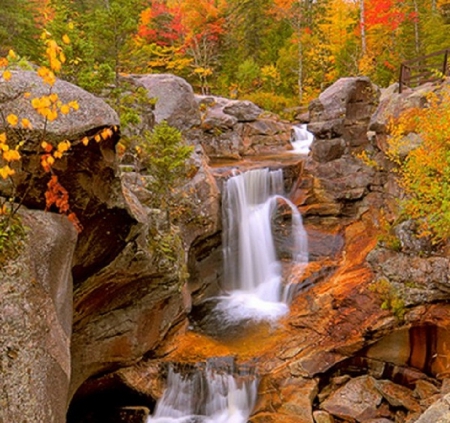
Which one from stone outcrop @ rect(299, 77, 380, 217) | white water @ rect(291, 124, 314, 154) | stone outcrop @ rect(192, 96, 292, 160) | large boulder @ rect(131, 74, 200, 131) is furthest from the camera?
white water @ rect(291, 124, 314, 154)

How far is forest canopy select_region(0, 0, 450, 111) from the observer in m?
25.3

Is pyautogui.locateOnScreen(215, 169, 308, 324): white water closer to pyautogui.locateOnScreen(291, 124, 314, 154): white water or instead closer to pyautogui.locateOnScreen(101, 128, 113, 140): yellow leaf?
pyautogui.locateOnScreen(291, 124, 314, 154): white water

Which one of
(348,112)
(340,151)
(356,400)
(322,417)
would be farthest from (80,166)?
(348,112)

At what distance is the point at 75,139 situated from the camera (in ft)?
20.0

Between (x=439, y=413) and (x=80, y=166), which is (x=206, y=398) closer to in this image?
(x=439, y=413)

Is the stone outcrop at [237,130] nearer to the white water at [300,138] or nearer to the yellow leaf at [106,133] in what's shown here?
the white water at [300,138]

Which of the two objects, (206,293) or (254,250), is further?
(254,250)

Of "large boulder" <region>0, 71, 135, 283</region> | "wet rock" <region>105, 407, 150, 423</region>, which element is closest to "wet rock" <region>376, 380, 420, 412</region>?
"wet rock" <region>105, 407, 150, 423</region>

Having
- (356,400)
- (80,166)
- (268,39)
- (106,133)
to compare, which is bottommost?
(356,400)

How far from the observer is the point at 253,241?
17.7 m

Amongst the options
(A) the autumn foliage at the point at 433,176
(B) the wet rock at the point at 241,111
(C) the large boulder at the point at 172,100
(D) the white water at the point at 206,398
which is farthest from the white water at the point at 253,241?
(B) the wet rock at the point at 241,111

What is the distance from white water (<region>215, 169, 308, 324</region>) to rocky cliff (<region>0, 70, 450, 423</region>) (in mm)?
581

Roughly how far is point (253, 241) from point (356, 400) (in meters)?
8.37

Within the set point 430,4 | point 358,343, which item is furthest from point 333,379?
point 430,4
